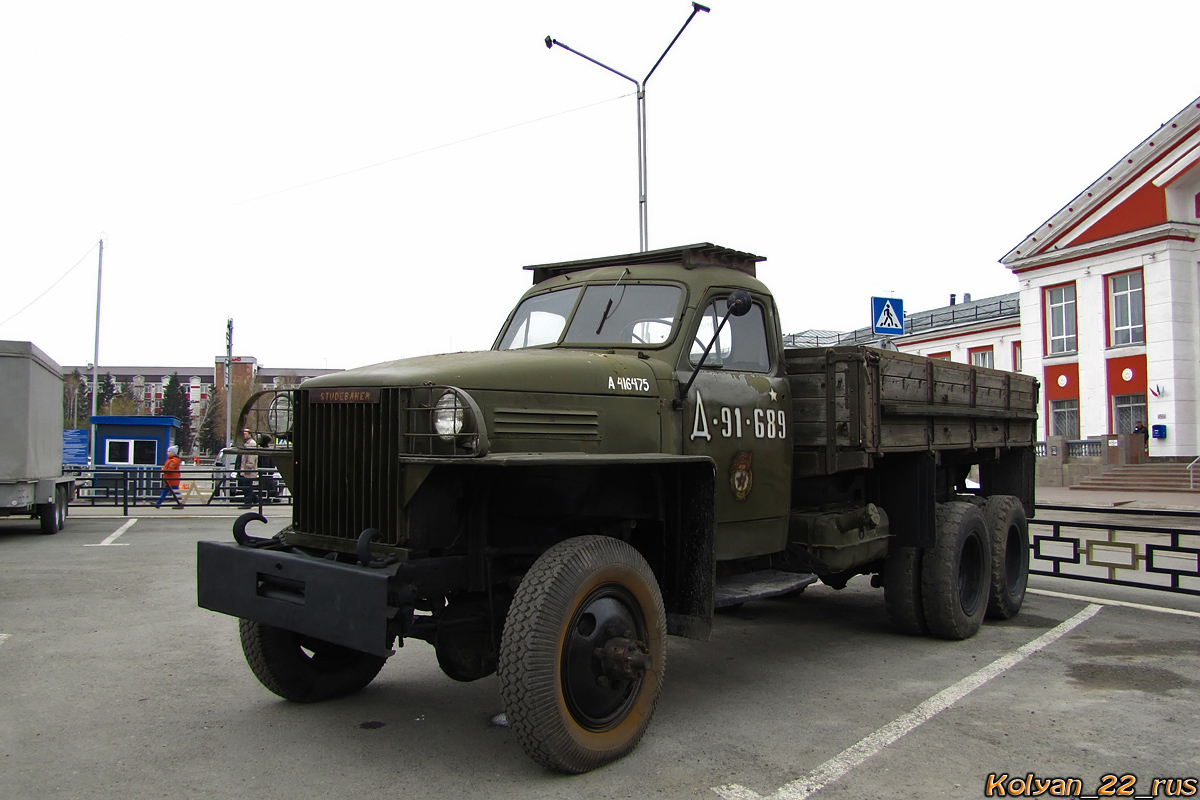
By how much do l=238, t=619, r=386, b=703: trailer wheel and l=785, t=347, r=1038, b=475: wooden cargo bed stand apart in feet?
10.9

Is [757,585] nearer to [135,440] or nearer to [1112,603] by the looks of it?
[1112,603]

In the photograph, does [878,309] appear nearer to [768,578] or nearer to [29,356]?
[768,578]

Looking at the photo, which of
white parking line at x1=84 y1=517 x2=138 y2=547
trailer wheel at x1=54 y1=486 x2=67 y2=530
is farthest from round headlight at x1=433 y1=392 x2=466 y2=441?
trailer wheel at x1=54 y1=486 x2=67 y2=530

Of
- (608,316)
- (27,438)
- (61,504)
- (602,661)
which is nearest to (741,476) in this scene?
(608,316)

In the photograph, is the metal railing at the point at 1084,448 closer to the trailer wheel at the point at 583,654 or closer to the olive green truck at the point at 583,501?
the olive green truck at the point at 583,501

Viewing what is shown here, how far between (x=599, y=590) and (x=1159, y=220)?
31.4 metres

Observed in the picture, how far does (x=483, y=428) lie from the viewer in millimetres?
4023

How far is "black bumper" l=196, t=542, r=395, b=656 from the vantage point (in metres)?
3.98

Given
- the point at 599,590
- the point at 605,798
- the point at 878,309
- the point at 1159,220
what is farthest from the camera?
the point at 1159,220

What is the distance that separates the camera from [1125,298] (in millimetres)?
30953

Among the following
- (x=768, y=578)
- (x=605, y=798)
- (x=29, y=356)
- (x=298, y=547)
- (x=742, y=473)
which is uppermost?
(x=29, y=356)

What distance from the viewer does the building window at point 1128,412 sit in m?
30.7

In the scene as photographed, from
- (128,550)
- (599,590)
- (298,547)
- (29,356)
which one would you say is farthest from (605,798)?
(29,356)

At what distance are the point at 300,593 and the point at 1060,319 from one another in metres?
34.9
